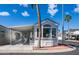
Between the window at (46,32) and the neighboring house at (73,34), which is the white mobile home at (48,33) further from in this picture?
the neighboring house at (73,34)

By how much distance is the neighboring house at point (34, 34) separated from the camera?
12.3 metres

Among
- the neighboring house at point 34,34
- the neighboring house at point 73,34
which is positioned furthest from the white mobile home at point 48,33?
the neighboring house at point 73,34

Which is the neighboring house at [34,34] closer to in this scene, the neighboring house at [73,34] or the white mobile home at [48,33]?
the white mobile home at [48,33]

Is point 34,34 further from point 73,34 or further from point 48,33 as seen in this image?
point 73,34

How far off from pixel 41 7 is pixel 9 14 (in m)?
0.81

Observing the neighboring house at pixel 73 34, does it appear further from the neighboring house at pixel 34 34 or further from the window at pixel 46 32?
the window at pixel 46 32

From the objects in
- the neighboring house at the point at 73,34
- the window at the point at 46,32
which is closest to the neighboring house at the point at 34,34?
the window at the point at 46,32

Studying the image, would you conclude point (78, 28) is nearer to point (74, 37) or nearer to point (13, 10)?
point (74, 37)

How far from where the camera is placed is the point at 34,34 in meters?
12.3

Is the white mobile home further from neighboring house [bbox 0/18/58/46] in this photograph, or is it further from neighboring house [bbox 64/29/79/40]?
neighboring house [bbox 64/29/79/40]

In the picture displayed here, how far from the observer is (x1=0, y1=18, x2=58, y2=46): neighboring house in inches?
485

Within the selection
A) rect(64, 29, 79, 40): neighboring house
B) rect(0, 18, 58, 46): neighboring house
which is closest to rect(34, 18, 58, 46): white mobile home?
rect(0, 18, 58, 46): neighboring house

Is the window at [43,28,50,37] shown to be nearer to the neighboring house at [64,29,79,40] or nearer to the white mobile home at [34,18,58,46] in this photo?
the white mobile home at [34,18,58,46]
